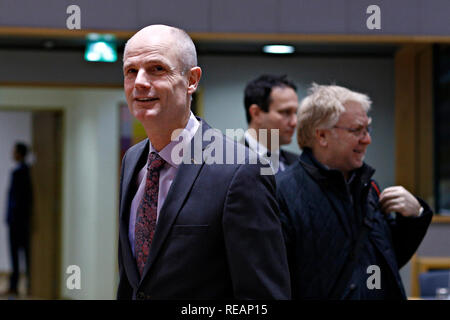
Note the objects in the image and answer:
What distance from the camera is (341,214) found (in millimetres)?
1779

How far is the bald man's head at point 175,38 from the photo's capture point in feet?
3.89

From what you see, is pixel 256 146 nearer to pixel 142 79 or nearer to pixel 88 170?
pixel 142 79

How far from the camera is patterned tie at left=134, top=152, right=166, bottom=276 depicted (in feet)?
4.11

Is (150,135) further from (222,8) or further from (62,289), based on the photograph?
(62,289)

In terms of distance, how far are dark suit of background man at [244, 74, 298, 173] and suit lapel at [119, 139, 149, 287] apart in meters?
1.05

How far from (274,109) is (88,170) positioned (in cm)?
328

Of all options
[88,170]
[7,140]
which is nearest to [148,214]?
[88,170]

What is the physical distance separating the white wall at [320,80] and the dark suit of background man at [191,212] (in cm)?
269

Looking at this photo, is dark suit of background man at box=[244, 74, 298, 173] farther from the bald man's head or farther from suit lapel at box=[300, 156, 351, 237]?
the bald man's head

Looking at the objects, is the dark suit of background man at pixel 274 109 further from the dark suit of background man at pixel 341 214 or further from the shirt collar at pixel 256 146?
the dark suit of background man at pixel 341 214

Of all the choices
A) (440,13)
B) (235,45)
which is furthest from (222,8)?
(235,45)
